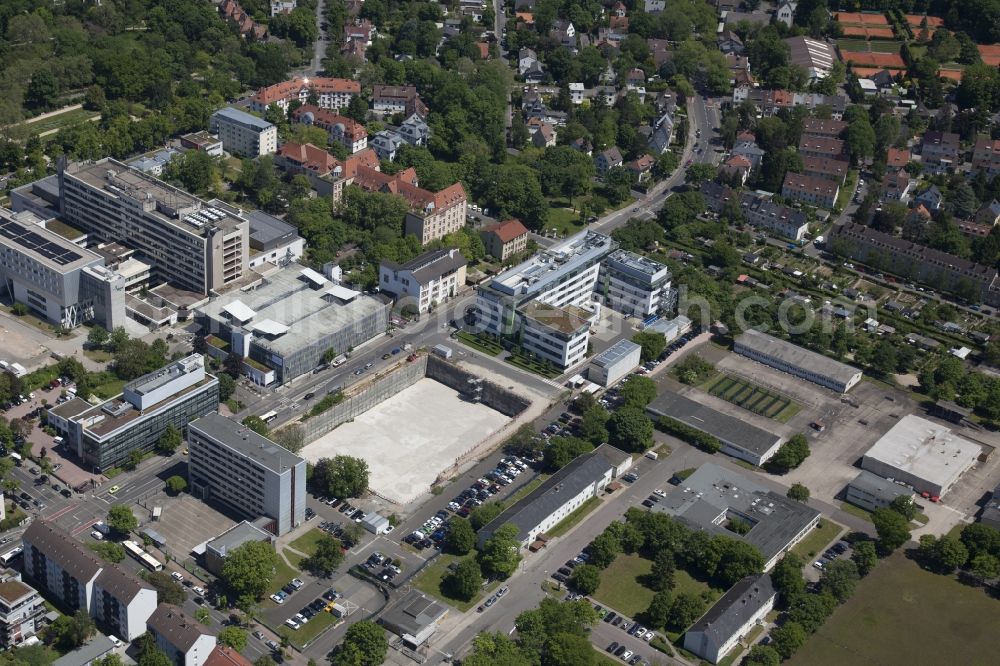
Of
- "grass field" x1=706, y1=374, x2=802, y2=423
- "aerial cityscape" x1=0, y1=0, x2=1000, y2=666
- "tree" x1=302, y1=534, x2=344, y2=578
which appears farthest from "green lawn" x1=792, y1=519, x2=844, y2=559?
"tree" x1=302, y1=534, x2=344, y2=578

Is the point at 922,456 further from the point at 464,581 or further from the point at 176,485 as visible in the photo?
the point at 176,485

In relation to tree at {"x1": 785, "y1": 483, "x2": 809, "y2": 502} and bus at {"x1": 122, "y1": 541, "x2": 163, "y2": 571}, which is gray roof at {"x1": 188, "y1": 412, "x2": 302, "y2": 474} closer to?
bus at {"x1": 122, "y1": 541, "x2": 163, "y2": 571}

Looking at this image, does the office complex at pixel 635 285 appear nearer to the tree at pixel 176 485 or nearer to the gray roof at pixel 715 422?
the gray roof at pixel 715 422

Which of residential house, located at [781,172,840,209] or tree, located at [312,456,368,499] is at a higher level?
residential house, located at [781,172,840,209]

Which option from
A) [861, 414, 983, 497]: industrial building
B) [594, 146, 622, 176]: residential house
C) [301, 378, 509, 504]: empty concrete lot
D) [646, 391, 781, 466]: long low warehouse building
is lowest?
[301, 378, 509, 504]: empty concrete lot

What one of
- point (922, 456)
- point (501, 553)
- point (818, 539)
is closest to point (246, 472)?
point (501, 553)

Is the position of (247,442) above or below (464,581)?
above
